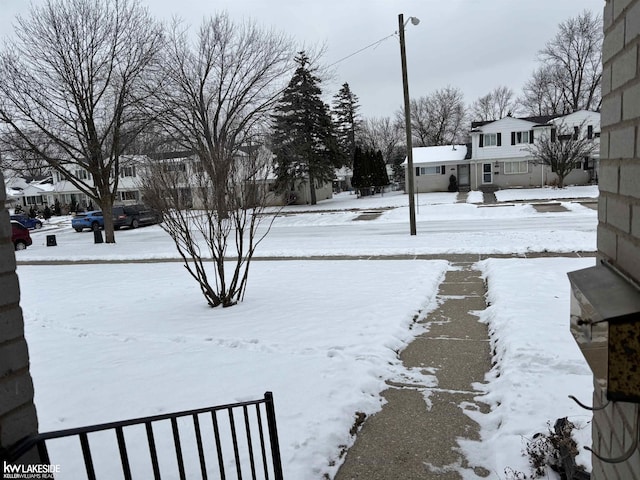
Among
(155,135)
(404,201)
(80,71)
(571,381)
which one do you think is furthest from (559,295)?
(404,201)

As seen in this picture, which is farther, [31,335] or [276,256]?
[276,256]

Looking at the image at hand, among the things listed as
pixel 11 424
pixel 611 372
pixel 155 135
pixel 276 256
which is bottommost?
pixel 276 256

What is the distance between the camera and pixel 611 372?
1.58 metres

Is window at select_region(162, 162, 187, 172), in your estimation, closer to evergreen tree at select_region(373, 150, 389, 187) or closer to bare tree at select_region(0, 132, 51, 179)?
bare tree at select_region(0, 132, 51, 179)

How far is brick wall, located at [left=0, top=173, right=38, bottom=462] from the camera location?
5.89 ft

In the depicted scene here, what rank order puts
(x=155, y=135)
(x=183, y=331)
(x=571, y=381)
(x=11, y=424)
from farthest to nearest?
1. (x=155, y=135)
2. (x=183, y=331)
3. (x=571, y=381)
4. (x=11, y=424)

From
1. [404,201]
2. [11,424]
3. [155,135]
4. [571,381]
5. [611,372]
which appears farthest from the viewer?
[404,201]

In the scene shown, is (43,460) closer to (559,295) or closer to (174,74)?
(559,295)

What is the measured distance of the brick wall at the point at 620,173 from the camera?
5.46ft

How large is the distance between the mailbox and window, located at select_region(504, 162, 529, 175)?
129 ft

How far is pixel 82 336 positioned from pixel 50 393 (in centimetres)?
224

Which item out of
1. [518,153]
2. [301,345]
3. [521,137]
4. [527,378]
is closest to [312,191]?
[518,153]

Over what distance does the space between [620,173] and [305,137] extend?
3326cm

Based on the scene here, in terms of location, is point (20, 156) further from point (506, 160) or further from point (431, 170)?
point (506, 160)
